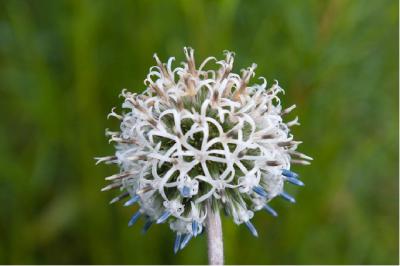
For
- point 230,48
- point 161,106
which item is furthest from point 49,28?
point 161,106

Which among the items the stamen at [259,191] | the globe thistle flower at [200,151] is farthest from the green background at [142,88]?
the stamen at [259,191]

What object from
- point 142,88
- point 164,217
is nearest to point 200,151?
point 164,217

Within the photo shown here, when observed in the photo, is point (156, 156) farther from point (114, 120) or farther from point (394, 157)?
point (394, 157)

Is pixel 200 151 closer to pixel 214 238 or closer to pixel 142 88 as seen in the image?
pixel 214 238

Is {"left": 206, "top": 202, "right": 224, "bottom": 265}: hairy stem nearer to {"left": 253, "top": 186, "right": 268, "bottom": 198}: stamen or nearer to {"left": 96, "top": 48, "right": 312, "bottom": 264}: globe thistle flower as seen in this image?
{"left": 96, "top": 48, "right": 312, "bottom": 264}: globe thistle flower

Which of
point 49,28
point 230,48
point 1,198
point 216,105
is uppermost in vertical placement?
point 49,28

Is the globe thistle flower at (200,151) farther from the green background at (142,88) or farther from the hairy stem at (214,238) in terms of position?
the green background at (142,88)
